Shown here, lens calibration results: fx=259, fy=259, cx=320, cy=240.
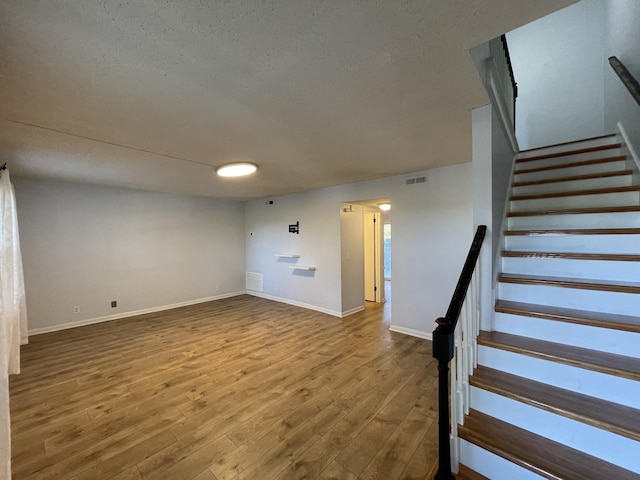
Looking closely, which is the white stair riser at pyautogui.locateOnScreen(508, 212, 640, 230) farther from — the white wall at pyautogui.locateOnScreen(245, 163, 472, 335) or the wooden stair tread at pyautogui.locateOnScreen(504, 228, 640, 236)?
the white wall at pyautogui.locateOnScreen(245, 163, 472, 335)

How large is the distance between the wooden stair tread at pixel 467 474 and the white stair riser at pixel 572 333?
911mm

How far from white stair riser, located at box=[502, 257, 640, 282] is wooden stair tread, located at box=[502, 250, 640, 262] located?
32 mm

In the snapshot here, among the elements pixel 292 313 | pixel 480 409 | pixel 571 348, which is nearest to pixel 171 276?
pixel 292 313

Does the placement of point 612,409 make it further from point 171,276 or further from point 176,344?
point 171,276

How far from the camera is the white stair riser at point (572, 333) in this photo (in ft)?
4.88

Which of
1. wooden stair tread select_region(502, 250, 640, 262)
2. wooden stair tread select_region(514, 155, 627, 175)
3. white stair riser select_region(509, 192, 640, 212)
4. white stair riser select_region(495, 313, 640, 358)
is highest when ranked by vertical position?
wooden stair tread select_region(514, 155, 627, 175)

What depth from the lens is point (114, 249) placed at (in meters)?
4.96

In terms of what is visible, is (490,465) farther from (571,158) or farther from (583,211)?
(571,158)

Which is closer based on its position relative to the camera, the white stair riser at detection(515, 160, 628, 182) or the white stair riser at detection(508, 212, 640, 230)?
the white stair riser at detection(508, 212, 640, 230)

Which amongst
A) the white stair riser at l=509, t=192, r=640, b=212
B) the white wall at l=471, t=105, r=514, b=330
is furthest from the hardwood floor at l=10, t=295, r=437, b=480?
the white stair riser at l=509, t=192, r=640, b=212

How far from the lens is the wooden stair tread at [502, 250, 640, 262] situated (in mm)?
1762

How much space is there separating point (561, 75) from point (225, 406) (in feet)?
21.9

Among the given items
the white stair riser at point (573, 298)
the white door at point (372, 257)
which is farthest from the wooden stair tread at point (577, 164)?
the white door at point (372, 257)

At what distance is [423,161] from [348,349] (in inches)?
106
